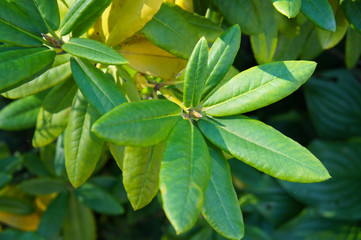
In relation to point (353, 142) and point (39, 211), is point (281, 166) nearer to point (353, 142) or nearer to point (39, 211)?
point (39, 211)

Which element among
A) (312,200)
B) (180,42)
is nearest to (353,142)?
(312,200)

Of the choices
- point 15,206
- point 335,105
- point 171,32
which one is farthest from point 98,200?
point 335,105

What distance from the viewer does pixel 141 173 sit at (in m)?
0.75

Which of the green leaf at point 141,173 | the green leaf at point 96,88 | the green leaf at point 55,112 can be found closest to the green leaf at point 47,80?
the green leaf at point 55,112

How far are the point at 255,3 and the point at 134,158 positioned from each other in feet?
1.79

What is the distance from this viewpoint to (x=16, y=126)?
3.87ft

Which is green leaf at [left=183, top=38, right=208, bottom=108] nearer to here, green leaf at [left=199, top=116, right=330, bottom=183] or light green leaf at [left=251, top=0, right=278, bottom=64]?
green leaf at [left=199, top=116, right=330, bottom=183]

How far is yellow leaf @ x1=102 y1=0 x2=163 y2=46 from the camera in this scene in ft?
2.53

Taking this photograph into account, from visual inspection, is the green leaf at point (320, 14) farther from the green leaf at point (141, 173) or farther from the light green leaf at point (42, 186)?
the light green leaf at point (42, 186)

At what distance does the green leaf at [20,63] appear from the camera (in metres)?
0.63

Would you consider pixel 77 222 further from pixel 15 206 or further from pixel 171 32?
pixel 171 32

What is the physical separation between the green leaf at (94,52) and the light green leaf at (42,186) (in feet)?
3.30

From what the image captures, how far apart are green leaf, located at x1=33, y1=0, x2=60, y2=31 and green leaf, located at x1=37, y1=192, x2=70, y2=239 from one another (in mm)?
1054

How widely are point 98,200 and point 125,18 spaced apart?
0.96m
